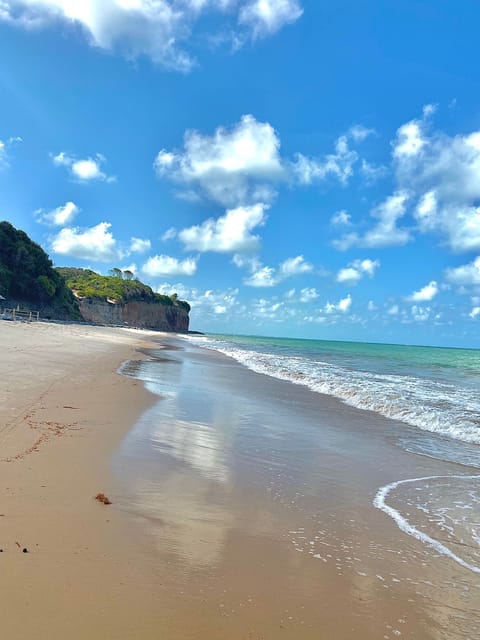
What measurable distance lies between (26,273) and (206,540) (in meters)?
67.4

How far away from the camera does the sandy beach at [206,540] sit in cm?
246

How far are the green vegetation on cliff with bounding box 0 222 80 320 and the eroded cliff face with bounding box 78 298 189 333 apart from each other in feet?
62.0

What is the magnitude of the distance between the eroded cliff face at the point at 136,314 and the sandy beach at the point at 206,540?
8443 cm

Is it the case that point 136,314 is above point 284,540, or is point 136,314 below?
above

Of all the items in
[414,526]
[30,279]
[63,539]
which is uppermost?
[30,279]

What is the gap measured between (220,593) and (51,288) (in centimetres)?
6940

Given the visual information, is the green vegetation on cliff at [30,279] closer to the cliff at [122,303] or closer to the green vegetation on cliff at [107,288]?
the cliff at [122,303]

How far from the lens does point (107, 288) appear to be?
113438 mm

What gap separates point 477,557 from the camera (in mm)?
3645

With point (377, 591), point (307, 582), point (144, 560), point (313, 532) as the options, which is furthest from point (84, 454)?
point (377, 591)

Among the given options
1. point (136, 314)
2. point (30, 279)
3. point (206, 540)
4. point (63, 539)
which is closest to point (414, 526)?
point (206, 540)

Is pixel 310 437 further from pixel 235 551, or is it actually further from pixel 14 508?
pixel 14 508

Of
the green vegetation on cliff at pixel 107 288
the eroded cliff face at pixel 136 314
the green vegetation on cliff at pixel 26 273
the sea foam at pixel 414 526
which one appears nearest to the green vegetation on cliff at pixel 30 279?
the green vegetation on cliff at pixel 26 273

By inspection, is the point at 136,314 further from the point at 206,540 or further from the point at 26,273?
the point at 206,540
